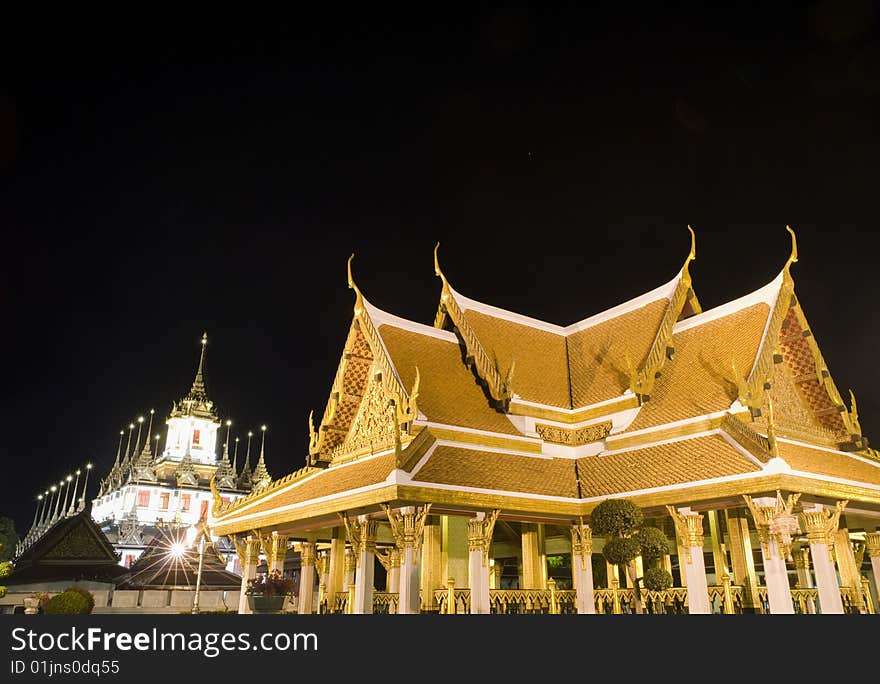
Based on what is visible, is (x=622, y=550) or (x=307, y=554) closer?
(x=622, y=550)

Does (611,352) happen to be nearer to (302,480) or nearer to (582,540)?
(582,540)

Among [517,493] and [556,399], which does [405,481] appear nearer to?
[517,493]

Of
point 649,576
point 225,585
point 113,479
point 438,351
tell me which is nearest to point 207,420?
point 113,479

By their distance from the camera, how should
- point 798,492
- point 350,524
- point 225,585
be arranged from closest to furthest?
point 798,492
point 350,524
point 225,585

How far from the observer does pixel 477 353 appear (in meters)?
15.4

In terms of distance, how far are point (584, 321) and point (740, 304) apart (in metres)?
4.57

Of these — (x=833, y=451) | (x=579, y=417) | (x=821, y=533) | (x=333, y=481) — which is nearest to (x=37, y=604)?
(x=333, y=481)

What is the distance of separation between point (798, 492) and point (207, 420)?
71.6 meters

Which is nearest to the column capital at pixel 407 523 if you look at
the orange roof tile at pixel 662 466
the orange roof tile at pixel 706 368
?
the orange roof tile at pixel 662 466

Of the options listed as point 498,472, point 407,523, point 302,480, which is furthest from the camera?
point 302,480

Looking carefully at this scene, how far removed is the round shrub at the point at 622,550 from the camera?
10977 mm

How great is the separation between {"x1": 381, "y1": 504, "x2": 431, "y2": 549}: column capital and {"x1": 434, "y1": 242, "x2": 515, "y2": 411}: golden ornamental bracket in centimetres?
397

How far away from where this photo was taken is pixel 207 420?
74.2m

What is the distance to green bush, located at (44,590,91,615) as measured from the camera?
1550cm
